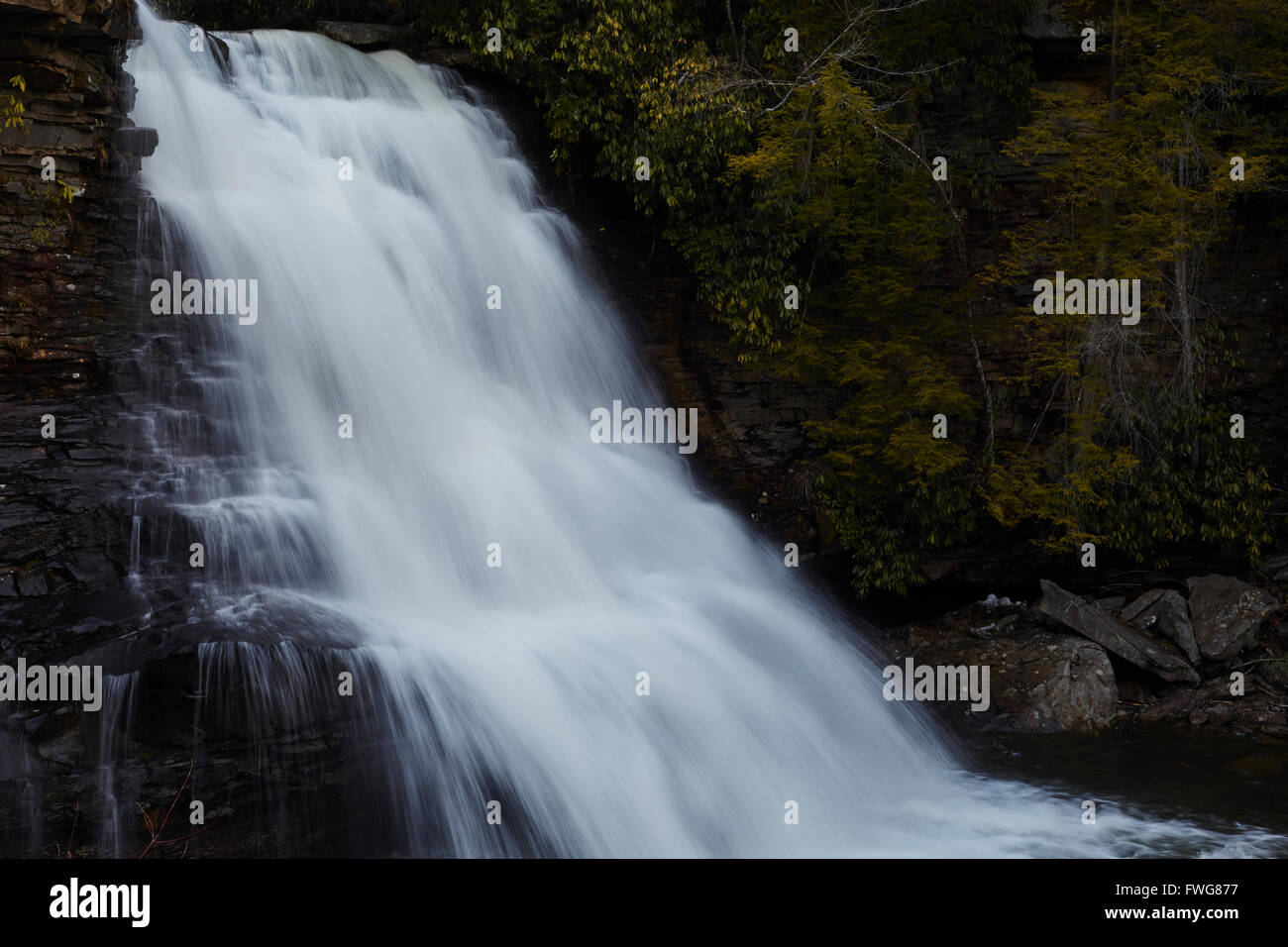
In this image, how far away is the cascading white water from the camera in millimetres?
6984

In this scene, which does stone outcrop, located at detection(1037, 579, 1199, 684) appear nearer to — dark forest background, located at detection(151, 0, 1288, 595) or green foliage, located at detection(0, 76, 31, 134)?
dark forest background, located at detection(151, 0, 1288, 595)

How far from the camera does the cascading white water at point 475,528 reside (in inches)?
275

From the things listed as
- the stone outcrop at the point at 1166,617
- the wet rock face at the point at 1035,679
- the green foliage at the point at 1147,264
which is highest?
the green foliage at the point at 1147,264

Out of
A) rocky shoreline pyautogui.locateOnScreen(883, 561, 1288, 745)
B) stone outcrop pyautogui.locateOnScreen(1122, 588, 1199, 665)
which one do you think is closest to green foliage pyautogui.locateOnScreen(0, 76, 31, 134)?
rocky shoreline pyautogui.locateOnScreen(883, 561, 1288, 745)

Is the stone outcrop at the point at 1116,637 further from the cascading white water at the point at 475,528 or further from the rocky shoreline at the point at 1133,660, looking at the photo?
the cascading white water at the point at 475,528

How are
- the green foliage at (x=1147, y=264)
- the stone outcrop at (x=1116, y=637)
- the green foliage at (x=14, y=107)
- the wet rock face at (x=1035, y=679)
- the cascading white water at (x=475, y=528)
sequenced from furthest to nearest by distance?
1. the green foliage at (x=1147, y=264)
2. the stone outcrop at (x=1116, y=637)
3. the wet rock face at (x=1035, y=679)
4. the green foliage at (x=14, y=107)
5. the cascading white water at (x=475, y=528)

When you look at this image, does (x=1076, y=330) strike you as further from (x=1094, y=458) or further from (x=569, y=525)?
(x=569, y=525)

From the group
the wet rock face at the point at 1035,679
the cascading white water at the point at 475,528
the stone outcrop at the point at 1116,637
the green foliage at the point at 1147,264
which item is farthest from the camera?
the green foliage at the point at 1147,264

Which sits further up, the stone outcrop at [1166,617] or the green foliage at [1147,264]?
the green foliage at [1147,264]

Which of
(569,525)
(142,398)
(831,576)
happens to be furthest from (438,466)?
(831,576)

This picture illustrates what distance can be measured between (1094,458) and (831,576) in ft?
11.2

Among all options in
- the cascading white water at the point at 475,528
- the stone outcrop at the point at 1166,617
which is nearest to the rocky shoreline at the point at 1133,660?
the stone outcrop at the point at 1166,617

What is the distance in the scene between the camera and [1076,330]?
1211 cm

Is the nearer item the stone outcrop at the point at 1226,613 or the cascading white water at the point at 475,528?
the cascading white water at the point at 475,528
